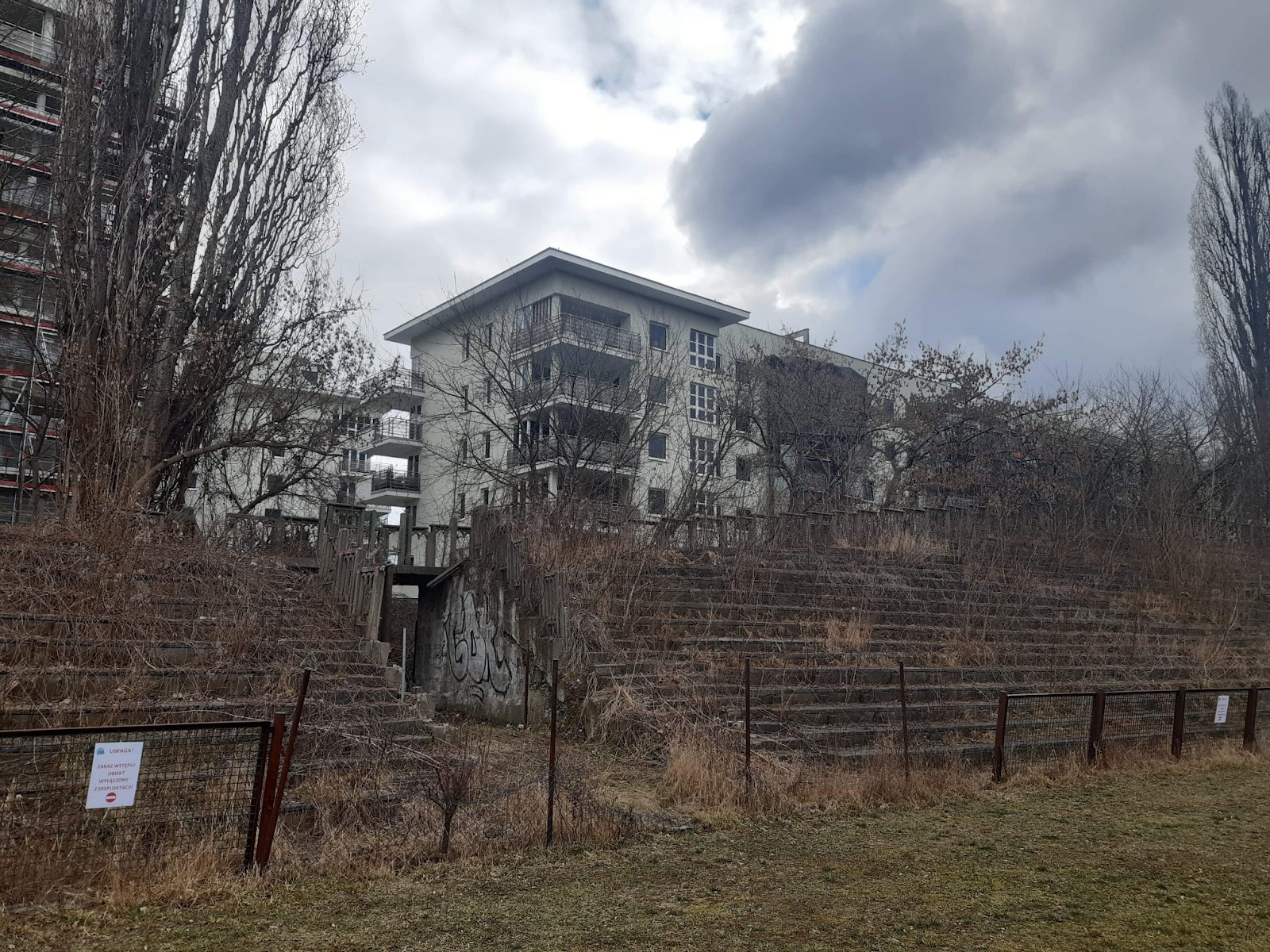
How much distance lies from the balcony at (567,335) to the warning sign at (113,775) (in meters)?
24.0

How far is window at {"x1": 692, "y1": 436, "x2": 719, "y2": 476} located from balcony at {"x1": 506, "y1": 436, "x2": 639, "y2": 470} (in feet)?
7.71

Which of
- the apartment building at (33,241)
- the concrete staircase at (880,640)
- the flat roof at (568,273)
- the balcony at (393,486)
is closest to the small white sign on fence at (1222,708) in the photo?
the concrete staircase at (880,640)

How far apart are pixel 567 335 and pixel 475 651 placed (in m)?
16.8

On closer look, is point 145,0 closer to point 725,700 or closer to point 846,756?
point 725,700

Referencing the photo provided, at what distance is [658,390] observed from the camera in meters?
29.7

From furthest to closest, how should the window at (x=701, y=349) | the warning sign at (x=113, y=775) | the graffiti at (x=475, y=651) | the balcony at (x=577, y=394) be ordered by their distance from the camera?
the window at (x=701, y=349) → the balcony at (x=577, y=394) → the graffiti at (x=475, y=651) → the warning sign at (x=113, y=775)

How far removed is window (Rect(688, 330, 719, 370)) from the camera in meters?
44.0

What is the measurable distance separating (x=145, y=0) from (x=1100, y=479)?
29.6 m

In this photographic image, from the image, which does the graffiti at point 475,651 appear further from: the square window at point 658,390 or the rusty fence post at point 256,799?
the square window at point 658,390

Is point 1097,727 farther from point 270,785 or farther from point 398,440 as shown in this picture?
point 398,440

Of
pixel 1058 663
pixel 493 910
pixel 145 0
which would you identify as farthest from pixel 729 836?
pixel 145 0

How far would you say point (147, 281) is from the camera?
16.2 m

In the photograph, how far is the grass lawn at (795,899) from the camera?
525 centimetres

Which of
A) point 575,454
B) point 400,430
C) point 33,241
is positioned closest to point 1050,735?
point 575,454
